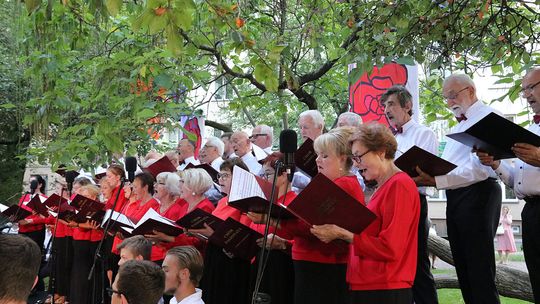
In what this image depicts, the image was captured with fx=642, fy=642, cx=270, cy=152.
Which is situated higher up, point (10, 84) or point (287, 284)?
point (10, 84)

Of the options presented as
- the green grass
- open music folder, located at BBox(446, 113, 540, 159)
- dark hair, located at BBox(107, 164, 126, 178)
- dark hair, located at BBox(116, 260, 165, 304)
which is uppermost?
dark hair, located at BBox(107, 164, 126, 178)

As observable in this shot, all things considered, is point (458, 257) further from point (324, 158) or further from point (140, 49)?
point (140, 49)

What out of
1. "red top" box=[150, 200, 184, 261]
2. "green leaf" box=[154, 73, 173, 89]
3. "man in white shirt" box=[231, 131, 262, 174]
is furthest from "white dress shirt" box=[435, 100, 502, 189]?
"man in white shirt" box=[231, 131, 262, 174]

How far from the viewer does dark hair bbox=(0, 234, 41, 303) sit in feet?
7.64

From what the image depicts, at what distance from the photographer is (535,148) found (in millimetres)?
4035

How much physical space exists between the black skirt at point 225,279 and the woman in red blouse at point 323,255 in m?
1.30

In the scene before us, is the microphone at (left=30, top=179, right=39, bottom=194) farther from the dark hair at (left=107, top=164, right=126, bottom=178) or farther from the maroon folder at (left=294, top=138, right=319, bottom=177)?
the maroon folder at (left=294, top=138, right=319, bottom=177)

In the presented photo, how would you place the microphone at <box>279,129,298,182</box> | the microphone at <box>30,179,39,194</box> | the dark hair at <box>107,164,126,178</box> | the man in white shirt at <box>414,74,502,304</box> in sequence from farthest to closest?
1. the microphone at <box>30,179,39,194</box>
2. the dark hair at <box>107,164,126,178</box>
3. the man in white shirt at <box>414,74,502,304</box>
4. the microphone at <box>279,129,298,182</box>

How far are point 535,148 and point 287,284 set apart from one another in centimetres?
226

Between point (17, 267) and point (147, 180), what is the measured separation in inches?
193

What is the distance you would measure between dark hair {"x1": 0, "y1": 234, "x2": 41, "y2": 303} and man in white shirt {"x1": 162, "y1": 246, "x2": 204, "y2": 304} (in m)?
2.46

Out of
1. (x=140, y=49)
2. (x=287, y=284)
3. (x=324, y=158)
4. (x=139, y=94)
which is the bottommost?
(x=287, y=284)

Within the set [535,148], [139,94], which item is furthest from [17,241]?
[139,94]

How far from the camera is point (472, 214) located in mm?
4895
